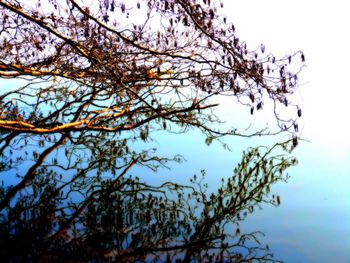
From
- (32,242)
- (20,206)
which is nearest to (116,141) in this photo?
(20,206)

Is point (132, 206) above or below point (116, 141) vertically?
below

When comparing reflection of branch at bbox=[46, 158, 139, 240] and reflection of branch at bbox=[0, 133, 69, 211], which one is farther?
reflection of branch at bbox=[0, 133, 69, 211]

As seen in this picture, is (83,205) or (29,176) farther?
(29,176)

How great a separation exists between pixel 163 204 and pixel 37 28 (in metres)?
3.85

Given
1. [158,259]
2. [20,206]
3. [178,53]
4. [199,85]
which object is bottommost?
[158,259]

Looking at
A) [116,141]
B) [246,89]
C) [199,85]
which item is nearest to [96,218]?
[199,85]

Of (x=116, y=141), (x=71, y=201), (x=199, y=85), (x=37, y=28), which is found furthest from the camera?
(x=116, y=141)

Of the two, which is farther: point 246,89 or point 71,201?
point 71,201

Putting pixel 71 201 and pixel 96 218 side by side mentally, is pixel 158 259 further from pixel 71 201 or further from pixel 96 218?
pixel 71 201

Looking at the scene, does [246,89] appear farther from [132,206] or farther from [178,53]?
[132,206]

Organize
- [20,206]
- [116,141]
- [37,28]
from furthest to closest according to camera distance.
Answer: [116,141] → [20,206] → [37,28]

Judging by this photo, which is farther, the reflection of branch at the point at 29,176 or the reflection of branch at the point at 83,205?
the reflection of branch at the point at 29,176

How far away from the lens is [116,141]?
36.8 ft

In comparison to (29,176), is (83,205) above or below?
below
